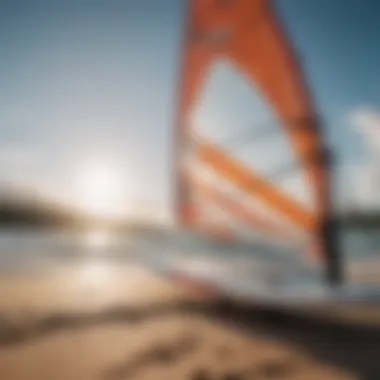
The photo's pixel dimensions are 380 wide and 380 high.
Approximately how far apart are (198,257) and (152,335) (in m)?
0.22

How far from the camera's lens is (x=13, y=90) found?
1.73 metres

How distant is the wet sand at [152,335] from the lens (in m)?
1.62

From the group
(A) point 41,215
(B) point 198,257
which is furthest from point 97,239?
(B) point 198,257

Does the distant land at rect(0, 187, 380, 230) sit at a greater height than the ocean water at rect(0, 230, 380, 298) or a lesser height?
greater

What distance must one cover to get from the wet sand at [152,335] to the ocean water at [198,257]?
0.11 ft

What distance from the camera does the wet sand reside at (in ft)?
→ 5.33

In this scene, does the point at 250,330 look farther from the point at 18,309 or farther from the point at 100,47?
the point at 100,47

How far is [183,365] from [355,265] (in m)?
0.49

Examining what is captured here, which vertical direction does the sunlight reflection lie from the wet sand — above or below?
above

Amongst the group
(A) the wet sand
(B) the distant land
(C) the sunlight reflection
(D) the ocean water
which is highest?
(B) the distant land

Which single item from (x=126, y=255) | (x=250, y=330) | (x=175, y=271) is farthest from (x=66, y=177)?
(x=250, y=330)

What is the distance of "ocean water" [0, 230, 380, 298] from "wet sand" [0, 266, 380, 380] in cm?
3

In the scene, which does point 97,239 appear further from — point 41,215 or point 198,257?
point 198,257

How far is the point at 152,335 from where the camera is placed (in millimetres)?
1678
